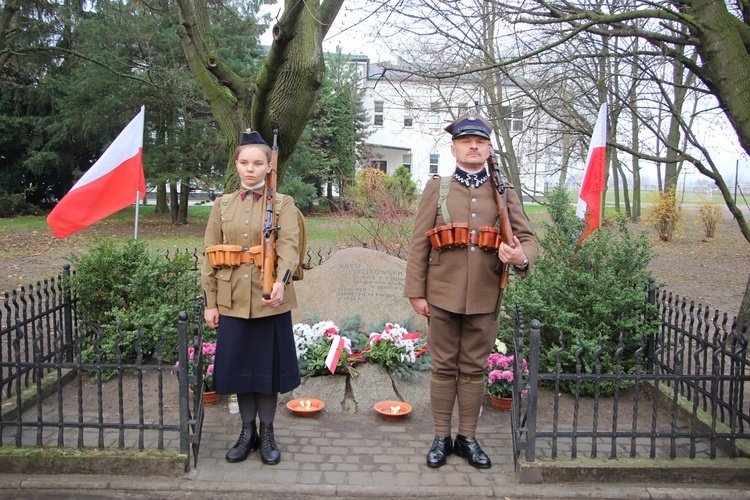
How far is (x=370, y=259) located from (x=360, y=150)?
29116mm

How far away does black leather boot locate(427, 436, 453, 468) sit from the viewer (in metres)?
3.90

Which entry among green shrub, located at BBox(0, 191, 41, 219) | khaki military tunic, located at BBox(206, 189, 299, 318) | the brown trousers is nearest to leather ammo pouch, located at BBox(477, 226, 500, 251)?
the brown trousers

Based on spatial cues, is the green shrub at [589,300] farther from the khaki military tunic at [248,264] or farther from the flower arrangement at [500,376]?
the khaki military tunic at [248,264]

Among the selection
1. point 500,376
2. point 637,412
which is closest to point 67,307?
point 500,376

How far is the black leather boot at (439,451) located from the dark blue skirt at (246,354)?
111 cm

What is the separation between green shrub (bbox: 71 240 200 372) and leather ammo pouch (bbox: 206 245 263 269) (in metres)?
1.98

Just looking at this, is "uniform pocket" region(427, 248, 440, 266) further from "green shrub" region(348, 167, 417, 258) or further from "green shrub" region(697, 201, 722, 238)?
"green shrub" region(697, 201, 722, 238)

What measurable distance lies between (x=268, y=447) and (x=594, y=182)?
4415 mm

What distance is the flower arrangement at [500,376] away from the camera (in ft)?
16.0

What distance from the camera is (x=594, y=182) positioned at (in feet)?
21.2

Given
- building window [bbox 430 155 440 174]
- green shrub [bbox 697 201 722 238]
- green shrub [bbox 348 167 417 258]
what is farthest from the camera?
building window [bbox 430 155 440 174]

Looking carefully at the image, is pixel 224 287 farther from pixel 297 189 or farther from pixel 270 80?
pixel 297 189

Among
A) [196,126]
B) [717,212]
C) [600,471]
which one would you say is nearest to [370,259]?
[600,471]

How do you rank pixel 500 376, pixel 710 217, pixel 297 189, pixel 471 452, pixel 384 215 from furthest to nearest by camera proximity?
pixel 297 189
pixel 710 217
pixel 384 215
pixel 500 376
pixel 471 452
